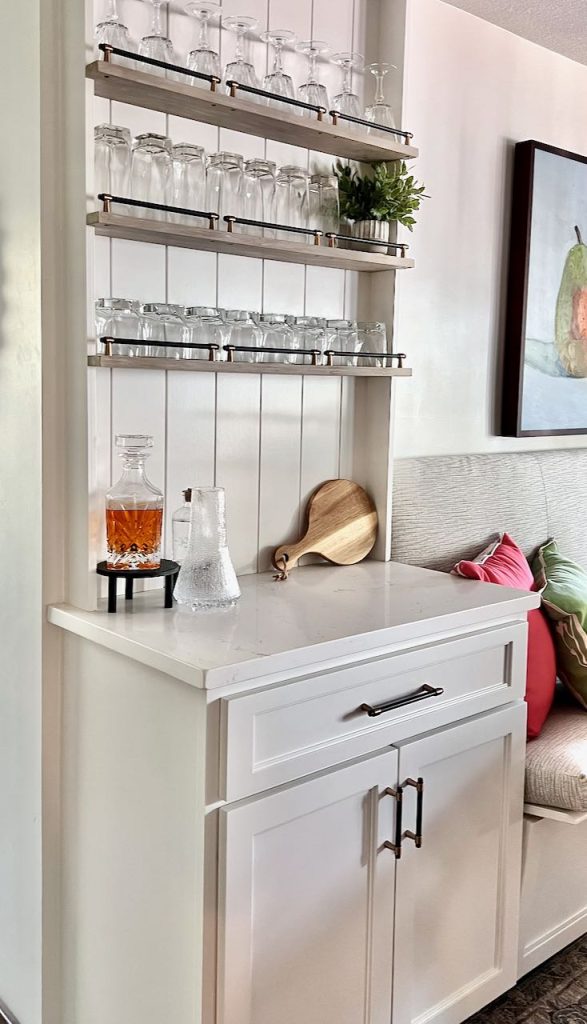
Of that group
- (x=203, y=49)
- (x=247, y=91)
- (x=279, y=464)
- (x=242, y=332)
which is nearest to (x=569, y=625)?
(x=279, y=464)

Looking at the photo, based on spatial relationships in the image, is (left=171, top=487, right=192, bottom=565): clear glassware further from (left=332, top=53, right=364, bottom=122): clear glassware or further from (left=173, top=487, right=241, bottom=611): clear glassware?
(left=332, top=53, right=364, bottom=122): clear glassware

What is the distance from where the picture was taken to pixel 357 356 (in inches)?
84.4

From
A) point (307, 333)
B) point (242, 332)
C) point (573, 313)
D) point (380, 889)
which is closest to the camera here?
point (380, 889)

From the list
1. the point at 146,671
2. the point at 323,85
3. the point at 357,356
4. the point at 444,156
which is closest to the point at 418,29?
the point at 444,156

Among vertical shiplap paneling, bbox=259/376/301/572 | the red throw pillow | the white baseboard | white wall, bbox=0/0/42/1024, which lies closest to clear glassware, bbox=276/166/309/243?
vertical shiplap paneling, bbox=259/376/301/572

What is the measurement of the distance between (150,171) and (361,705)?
3.52 ft

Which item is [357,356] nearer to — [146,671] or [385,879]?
[146,671]

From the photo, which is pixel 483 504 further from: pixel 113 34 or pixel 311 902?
pixel 113 34

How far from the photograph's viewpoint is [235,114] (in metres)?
1.86

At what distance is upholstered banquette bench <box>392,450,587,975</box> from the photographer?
2.00 metres

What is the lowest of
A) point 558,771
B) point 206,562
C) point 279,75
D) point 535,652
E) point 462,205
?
point 558,771

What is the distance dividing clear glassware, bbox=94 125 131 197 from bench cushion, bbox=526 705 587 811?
143 cm

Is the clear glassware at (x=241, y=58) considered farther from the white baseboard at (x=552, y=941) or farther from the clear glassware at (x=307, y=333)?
the white baseboard at (x=552, y=941)

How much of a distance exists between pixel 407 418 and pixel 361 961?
4.50 ft
